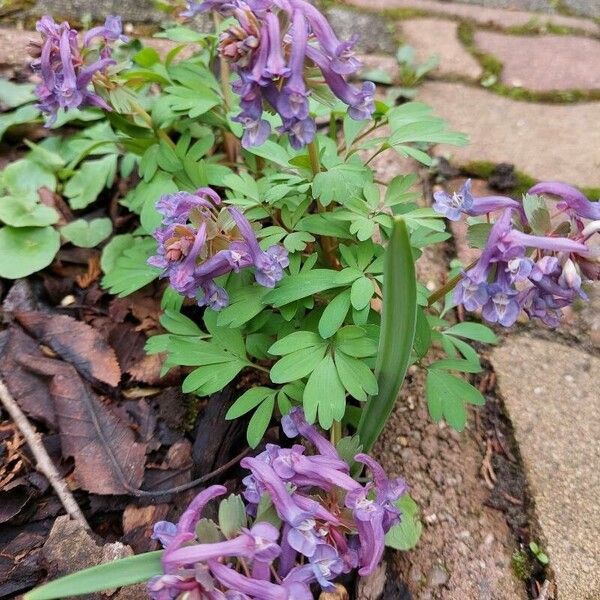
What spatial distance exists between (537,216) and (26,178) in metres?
1.82

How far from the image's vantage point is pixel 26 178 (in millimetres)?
2271

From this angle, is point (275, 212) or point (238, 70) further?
point (275, 212)

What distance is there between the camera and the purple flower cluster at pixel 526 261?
→ 1197 mm

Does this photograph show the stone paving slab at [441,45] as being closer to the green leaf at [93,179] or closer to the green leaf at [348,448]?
the green leaf at [93,179]

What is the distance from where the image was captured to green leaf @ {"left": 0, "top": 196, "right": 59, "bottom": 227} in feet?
7.00

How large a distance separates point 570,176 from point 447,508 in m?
1.42

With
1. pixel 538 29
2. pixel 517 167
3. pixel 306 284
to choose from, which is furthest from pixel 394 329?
pixel 538 29

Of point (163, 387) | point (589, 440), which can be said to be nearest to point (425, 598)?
point (589, 440)

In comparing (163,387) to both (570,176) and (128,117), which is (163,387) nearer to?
(128,117)

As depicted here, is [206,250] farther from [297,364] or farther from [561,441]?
[561,441]

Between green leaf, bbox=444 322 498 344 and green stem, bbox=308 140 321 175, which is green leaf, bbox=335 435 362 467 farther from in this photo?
green stem, bbox=308 140 321 175

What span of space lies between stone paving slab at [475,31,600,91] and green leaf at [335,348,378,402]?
6.46 ft

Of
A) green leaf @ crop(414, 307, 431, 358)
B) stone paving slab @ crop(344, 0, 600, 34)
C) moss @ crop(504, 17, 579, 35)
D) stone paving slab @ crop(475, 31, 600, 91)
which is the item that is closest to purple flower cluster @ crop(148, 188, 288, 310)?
green leaf @ crop(414, 307, 431, 358)

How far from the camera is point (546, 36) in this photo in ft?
10.2
